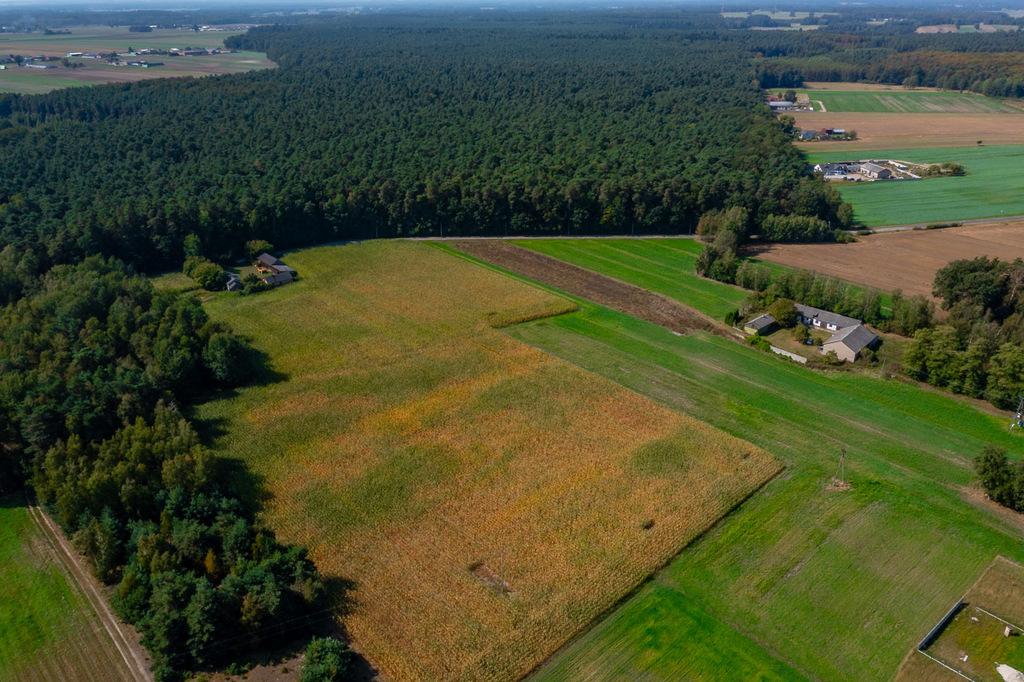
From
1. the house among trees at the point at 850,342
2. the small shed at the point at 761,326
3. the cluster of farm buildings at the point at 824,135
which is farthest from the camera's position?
the cluster of farm buildings at the point at 824,135

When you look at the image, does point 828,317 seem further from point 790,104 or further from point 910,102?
point 910,102

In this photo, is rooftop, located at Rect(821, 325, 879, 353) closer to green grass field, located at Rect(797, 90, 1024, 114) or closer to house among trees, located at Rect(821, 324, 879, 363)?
house among trees, located at Rect(821, 324, 879, 363)

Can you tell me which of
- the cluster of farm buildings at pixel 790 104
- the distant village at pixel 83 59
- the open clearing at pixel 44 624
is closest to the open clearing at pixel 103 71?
the distant village at pixel 83 59

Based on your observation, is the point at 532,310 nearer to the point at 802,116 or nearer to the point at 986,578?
the point at 986,578

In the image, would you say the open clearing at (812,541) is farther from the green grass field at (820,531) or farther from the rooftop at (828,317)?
the rooftop at (828,317)

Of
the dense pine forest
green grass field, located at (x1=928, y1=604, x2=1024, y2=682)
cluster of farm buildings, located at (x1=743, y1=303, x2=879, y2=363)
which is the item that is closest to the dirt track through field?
cluster of farm buildings, located at (x1=743, y1=303, x2=879, y2=363)

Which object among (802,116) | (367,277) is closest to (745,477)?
(367,277)
